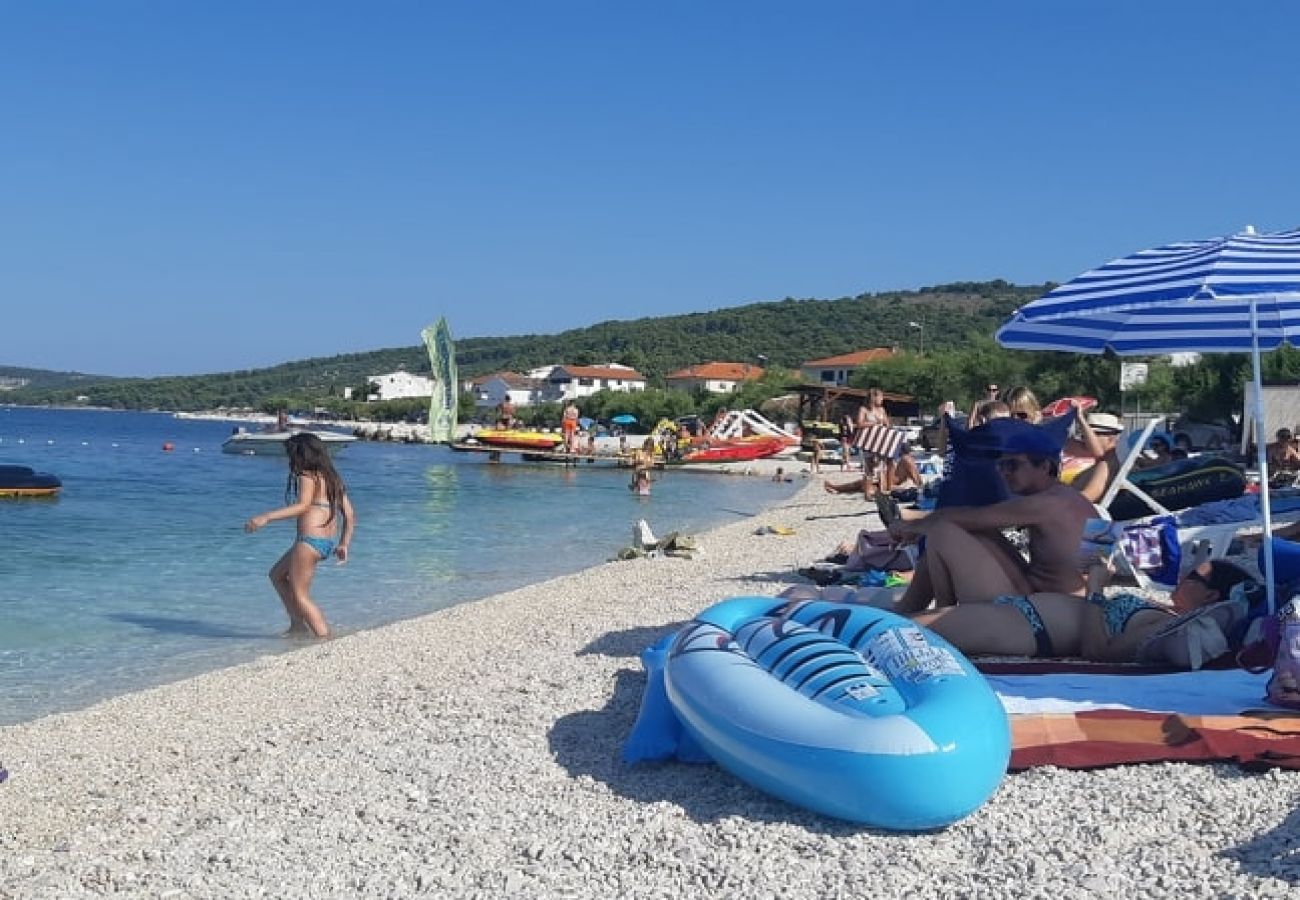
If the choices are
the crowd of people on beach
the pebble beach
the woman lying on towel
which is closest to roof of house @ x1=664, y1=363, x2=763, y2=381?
the crowd of people on beach

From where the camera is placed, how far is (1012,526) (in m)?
5.00

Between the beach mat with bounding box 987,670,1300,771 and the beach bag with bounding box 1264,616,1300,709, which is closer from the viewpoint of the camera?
the beach mat with bounding box 987,670,1300,771

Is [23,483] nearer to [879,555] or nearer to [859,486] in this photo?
[859,486]

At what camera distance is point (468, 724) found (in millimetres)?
4750

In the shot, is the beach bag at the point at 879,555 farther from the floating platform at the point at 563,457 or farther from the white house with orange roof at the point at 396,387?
the white house with orange roof at the point at 396,387

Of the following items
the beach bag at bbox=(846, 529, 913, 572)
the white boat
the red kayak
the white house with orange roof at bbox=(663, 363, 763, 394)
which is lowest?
the red kayak

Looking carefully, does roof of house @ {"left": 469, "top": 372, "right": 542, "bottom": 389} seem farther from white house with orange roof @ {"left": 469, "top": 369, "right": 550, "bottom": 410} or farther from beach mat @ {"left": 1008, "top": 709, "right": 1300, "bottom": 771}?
beach mat @ {"left": 1008, "top": 709, "right": 1300, "bottom": 771}

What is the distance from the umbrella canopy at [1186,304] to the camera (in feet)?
14.1

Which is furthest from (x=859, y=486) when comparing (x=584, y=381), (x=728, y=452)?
(x=584, y=381)

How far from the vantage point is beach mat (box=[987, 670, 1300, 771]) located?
374 centimetres

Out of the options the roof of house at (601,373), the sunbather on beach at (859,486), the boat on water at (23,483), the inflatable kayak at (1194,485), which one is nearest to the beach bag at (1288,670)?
the inflatable kayak at (1194,485)

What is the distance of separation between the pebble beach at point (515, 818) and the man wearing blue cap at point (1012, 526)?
4.34 feet

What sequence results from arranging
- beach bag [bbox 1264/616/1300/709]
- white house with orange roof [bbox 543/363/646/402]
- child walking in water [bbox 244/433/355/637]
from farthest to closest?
white house with orange roof [bbox 543/363/646/402] < child walking in water [bbox 244/433/355/637] < beach bag [bbox 1264/616/1300/709]

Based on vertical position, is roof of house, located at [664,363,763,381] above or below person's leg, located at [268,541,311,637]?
above
